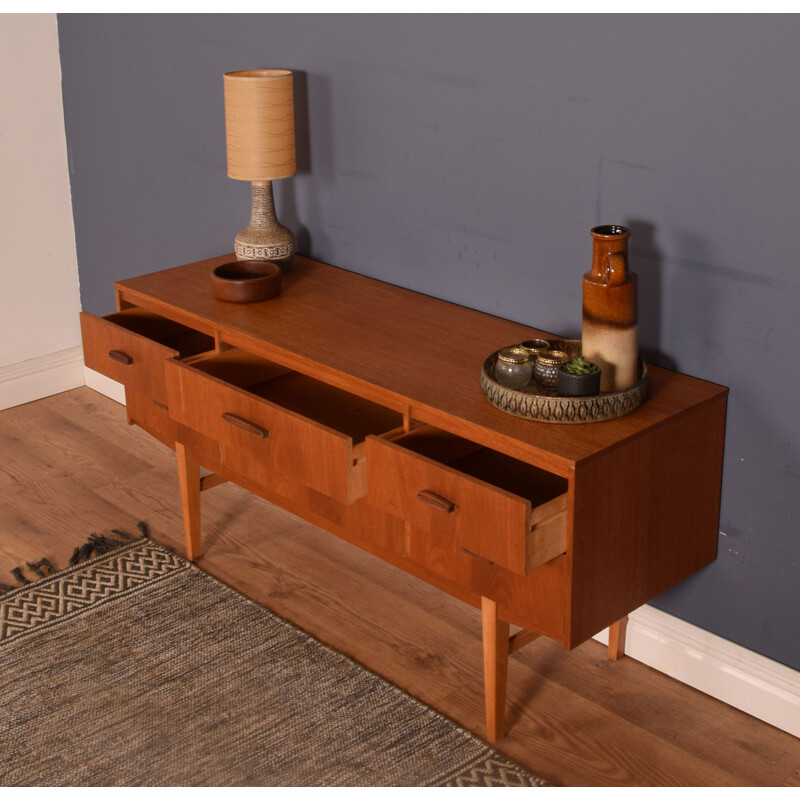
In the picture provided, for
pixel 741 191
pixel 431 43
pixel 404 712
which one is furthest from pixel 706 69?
pixel 404 712

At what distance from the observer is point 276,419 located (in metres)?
2.01

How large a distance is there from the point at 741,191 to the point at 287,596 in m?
1.27

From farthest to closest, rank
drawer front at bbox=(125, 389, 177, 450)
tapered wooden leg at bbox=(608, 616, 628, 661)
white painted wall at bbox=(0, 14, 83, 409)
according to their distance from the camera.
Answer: white painted wall at bbox=(0, 14, 83, 409)
drawer front at bbox=(125, 389, 177, 450)
tapered wooden leg at bbox=(608, 616, 628, 661)

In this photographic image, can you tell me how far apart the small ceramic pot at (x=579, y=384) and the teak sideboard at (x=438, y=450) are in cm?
6

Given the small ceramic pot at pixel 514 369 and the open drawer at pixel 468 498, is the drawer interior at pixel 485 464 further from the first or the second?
the small ceramic pot at pixel 514 369

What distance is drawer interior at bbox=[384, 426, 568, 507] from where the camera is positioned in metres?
1.93

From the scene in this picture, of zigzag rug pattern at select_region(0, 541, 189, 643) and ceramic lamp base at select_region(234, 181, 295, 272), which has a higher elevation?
ceramic lamp base at select_region(234, 181, 295, 272)

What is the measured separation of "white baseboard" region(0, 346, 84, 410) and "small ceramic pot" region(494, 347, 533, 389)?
2010 mm

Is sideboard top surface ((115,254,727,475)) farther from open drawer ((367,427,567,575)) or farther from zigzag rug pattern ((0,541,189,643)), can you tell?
zigzag rug pattern ((0,541,189,643))

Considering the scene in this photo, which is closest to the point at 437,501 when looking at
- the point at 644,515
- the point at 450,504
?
the point at 450,504

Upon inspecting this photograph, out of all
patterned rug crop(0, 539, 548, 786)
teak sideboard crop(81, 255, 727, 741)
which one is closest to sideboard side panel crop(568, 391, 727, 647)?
teak sideboard crop(81, 255, 727, 741)

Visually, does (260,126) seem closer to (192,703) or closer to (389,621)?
(389,621)

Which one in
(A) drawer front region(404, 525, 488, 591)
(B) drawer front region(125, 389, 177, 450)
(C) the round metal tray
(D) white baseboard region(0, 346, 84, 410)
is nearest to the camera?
(C) the round metal tray

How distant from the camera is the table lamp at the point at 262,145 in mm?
2391
